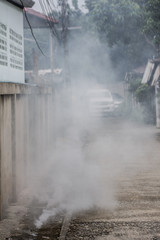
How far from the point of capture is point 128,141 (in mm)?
16172

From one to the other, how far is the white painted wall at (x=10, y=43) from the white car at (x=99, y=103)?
65.1ft

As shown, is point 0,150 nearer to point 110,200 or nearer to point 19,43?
point 110,200

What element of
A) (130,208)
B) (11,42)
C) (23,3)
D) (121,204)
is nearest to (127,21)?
(23,3)

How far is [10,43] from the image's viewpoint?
8.61 meters

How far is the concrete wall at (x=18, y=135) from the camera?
6625 mm

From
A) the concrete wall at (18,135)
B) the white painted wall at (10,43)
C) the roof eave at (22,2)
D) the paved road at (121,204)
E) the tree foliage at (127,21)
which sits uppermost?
the tree foliage at (127,21)

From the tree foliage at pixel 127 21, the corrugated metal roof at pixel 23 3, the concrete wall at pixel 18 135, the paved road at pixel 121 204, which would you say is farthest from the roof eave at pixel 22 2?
the tree foliage at pixel 127 21

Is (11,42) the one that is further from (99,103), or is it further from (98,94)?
(98,94)

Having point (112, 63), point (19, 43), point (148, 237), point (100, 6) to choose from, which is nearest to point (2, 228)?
point (148, 237)

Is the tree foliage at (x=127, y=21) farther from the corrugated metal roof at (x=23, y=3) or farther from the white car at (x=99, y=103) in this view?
the corrugated metal roof at (x=23, y=3)

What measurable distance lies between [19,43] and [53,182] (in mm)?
2898

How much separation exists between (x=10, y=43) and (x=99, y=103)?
2128 centimetres

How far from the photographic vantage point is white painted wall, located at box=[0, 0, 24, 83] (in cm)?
805

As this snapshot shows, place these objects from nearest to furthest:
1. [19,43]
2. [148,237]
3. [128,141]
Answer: [148,237]
[19,43]
[128,141]
